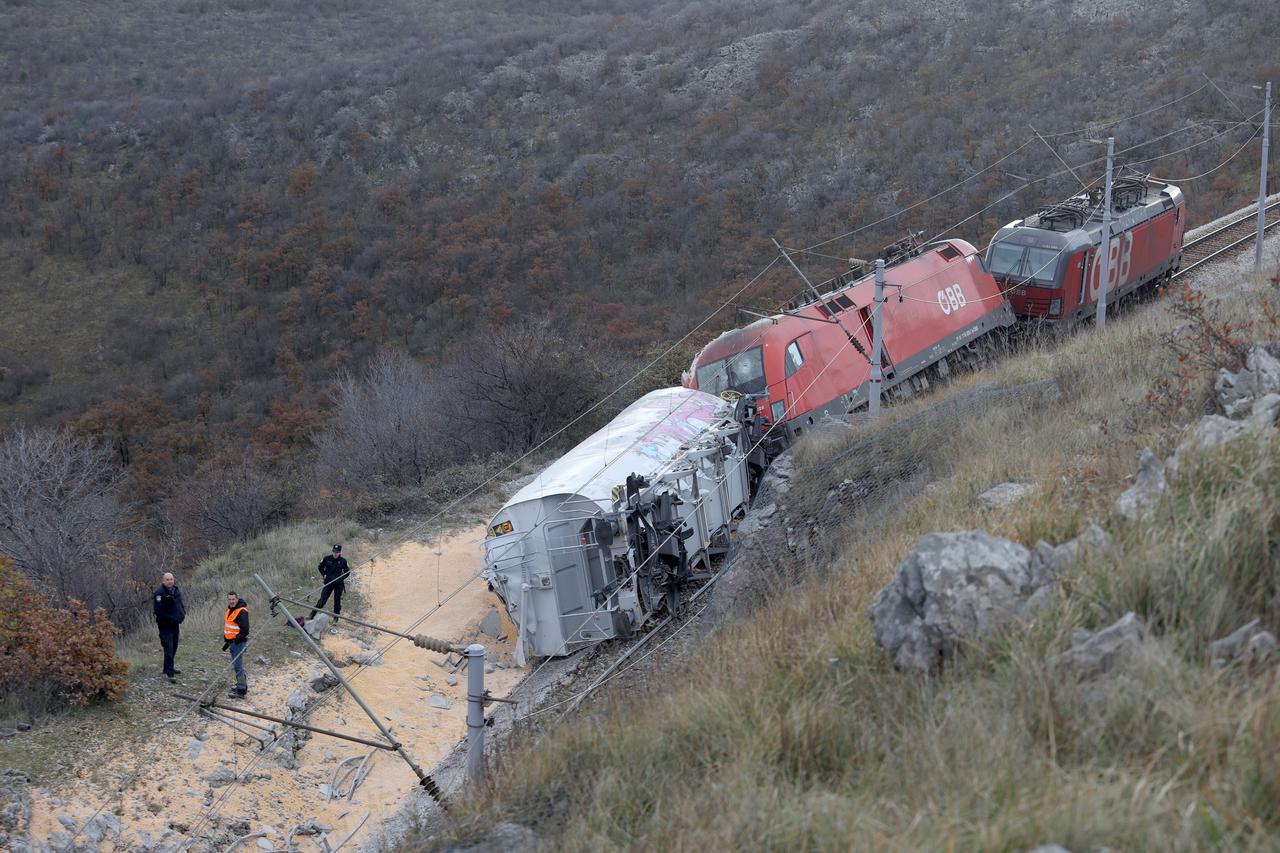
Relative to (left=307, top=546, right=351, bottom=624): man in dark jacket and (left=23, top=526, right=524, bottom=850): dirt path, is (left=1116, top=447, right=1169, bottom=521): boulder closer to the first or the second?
(left=23, top=526, right=524, bottom=850): dirt path

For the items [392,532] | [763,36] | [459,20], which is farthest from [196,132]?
[392,532]

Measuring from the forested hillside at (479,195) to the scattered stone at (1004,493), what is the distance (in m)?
17.2

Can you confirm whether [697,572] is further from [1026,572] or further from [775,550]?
[1026,572]

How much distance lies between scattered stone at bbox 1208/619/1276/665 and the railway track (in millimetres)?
23833

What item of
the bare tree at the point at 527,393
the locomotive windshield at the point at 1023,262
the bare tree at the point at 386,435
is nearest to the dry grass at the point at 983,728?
the locomotive windshield at the point at 1023,262

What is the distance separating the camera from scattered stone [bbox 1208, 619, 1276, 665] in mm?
4508

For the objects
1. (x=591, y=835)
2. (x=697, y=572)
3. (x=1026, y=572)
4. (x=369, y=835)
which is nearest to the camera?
(x=591, y=835)

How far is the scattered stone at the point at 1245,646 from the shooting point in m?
4.51

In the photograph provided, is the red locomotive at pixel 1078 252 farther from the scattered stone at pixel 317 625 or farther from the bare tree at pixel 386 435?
the scattered stone at pixel 317 625

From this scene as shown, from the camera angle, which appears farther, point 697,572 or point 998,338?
point 998,338

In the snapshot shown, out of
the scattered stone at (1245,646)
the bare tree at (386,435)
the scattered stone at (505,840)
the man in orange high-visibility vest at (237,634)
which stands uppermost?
the scattered stone at (1245,646)

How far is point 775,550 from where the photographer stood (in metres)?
11.9

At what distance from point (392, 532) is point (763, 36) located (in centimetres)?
4527

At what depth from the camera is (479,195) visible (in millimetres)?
47812
